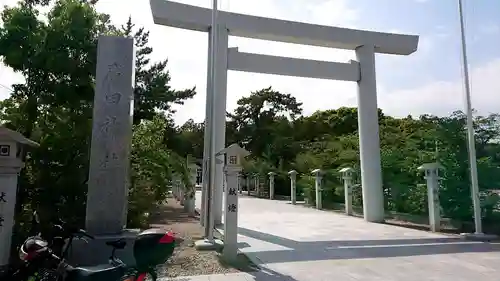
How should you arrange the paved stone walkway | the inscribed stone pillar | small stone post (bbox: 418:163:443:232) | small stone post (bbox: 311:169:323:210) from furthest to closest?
small stone post (bbox: 311:169:323:210)
small stone post (bbox: 418:163:443:232)
the inscribed stone pillar
the paved stone walkway

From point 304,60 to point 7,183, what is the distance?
7827 millimetres

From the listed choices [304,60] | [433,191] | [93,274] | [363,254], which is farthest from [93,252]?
[433,191]

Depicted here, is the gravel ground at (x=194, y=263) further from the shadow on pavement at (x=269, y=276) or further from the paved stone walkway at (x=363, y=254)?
the paved stone walkway at (x=363, y=254)

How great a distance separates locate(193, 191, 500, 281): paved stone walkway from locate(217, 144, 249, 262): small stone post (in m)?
0.48

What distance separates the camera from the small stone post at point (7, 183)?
4.23 meters

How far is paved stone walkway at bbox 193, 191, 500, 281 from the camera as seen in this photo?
5.17 metres

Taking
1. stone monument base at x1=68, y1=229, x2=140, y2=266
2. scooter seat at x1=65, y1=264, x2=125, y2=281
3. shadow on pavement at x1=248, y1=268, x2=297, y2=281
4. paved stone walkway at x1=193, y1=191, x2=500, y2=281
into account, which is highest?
scooter seat at x1=65, y1=264, x2=125, y2=281

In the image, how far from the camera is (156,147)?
8305 millimetres

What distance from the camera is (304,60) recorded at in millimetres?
10328

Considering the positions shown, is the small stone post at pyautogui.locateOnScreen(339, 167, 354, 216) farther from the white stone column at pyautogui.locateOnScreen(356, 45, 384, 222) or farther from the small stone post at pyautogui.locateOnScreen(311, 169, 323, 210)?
the small stone post at pyautogui.locateOnScreen(311, 169, 323, 210)

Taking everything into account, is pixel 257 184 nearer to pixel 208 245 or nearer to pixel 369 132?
pixel 369 132

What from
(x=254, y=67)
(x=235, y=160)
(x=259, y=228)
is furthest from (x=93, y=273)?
(x=254, y=67)

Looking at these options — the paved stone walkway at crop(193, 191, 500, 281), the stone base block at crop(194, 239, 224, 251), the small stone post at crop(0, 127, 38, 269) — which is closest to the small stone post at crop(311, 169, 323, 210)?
the paved stone walkway at crop(193, 191, 500, 281)

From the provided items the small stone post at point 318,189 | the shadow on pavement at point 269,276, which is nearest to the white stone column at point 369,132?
the small stone post at point 318,189
